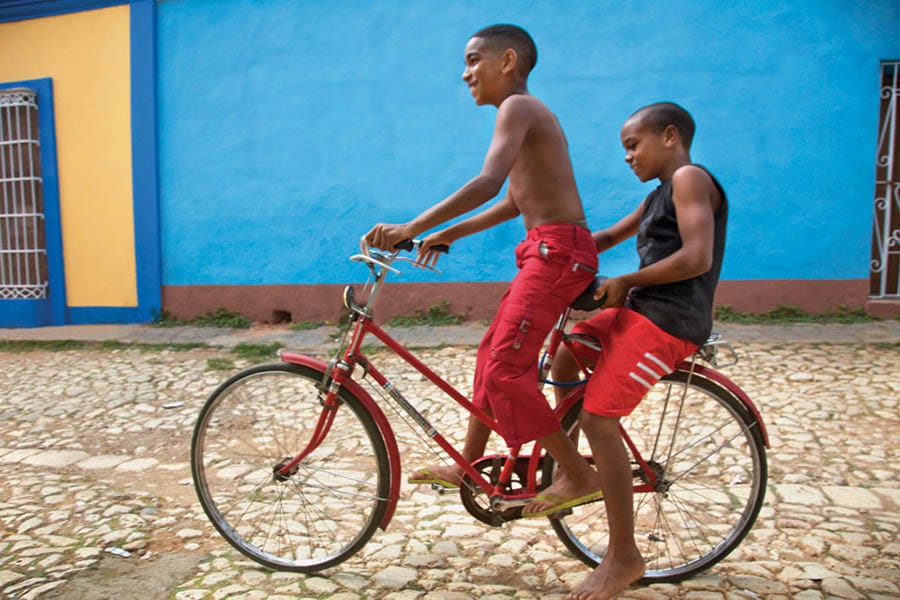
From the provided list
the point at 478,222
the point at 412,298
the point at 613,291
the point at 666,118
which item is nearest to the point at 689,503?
the point at 613,291

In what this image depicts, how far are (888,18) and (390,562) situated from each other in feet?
21.0

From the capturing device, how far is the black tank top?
221cm

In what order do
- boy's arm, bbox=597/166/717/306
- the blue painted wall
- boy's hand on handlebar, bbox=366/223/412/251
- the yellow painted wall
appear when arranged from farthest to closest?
the yellow painted wall < the blue painted wall < boy's hand on handlebar, bbox=366/223/412/251 < boy's arm, bbox=597/166/717/306

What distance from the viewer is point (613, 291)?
219 cm

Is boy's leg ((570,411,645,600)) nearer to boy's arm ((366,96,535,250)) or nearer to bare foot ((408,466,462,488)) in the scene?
bare foot ((408,466,462,488))

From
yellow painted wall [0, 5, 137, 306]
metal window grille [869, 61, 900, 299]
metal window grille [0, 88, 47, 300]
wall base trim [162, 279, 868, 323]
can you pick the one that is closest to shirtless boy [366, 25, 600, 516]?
wall base trim [162, 279, 868, 323]

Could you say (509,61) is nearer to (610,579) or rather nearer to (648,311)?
(648,311)

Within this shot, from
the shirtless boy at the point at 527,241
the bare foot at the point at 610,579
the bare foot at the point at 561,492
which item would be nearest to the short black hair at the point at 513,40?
the shirtless boy at the point at 527,241

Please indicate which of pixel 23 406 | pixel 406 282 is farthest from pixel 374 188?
pixel 23 406

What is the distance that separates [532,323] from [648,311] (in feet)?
1.26

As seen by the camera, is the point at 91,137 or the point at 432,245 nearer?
the point at 432,245

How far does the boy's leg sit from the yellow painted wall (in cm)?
659

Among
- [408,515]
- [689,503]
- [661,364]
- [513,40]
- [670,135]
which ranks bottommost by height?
[408,515]

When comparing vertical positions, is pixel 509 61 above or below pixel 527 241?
above
